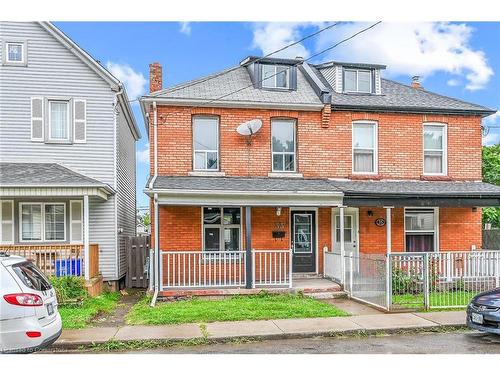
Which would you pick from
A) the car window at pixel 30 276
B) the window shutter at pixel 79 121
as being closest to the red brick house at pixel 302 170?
the window shutter at pixel 79 121

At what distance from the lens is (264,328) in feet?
33.7

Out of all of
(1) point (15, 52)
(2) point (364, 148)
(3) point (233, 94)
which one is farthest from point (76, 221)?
(2) point (364, 148)

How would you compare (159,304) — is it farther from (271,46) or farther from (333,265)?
(271,46)

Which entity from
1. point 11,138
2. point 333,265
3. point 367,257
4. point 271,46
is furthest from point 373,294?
point 11,138

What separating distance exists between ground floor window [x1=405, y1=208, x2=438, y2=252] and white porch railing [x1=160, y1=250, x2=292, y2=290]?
13.8 feet

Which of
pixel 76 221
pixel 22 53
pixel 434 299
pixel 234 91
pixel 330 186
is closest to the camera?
pixel 434 299

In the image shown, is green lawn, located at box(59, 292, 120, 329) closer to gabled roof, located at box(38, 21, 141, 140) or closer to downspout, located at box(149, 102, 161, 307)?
downspout, located at box(149, 102, 161, 307)

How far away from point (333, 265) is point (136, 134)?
11728 millimetres

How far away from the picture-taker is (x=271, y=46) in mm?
15797

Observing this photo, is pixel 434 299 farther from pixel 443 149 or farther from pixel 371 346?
pixel 443 149

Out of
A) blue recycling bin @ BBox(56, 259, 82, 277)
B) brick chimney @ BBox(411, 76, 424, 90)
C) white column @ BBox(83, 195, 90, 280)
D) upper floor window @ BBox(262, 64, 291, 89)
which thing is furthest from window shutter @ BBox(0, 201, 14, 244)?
brick chimney @ BBox(411, 76, 424, 90)

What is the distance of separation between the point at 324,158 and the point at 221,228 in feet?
12.6

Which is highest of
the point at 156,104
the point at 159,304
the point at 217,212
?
the point at 156,104

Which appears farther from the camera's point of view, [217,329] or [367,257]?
[367,257]
